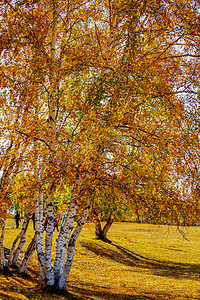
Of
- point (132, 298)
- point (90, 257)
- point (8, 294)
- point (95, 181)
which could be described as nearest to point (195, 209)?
point (95, 181)

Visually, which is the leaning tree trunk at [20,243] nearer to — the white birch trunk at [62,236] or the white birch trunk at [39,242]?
the white birch trunk at [39,242]

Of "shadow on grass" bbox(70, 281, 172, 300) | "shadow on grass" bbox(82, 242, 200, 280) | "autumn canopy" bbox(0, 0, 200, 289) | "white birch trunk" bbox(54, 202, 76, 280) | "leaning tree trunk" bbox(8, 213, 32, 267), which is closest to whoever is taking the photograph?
"autumn canopy" bbox(0, 0, 200, 289)

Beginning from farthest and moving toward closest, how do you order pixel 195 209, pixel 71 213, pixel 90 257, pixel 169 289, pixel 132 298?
pixel 90 257 < pixel 169 289 < pixel 132 298 < pixel 71 213 < pixel 195 209

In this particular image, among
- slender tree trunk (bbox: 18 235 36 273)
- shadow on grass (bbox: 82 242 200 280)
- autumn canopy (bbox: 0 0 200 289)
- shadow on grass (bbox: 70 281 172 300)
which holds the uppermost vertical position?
autumn canopy (bbox: 0 0 200 289)

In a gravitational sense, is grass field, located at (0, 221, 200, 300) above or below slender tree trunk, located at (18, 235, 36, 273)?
below

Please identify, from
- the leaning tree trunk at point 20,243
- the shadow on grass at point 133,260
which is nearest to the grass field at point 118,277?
the shadow on grass at point 133,260

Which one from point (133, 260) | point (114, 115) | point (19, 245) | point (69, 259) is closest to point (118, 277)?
point (19, 245)

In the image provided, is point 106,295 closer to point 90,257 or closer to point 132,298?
point 132,298

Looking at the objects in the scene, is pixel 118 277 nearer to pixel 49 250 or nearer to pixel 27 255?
pixel 27 255

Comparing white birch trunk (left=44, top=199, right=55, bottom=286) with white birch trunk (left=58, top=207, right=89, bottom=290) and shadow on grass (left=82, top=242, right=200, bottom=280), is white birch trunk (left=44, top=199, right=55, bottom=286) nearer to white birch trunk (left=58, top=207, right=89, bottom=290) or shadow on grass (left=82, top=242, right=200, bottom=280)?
white birch trunk (left=58, top=207, right=89, bottom=290)

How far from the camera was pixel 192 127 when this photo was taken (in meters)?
10.3

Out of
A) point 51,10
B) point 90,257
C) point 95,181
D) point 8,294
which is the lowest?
point 90,257

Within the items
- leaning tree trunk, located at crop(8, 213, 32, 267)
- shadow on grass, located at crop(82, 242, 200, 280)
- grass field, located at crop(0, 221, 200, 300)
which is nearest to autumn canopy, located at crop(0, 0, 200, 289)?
grass field, located at crop(0, 221, 200, 300)

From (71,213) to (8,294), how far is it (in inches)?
143
